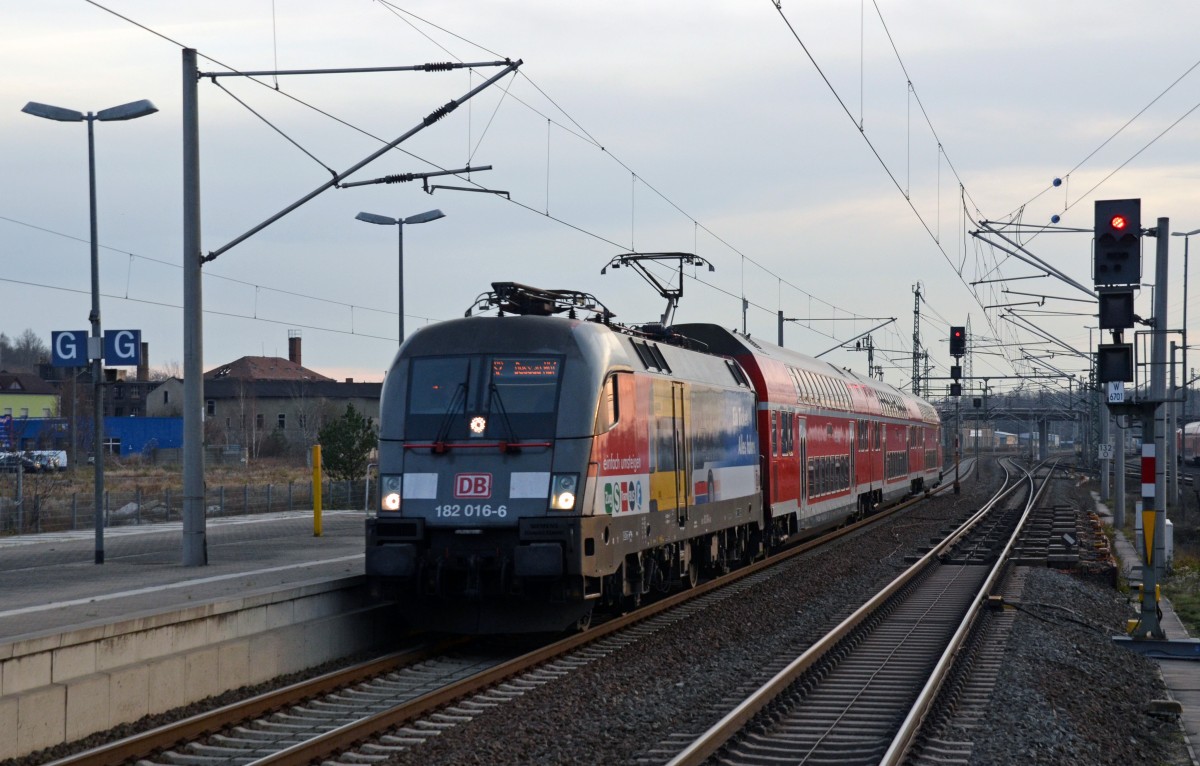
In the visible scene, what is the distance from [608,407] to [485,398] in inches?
51.9

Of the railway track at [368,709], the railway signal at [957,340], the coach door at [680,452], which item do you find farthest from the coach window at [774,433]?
the railway signal at [957,340]

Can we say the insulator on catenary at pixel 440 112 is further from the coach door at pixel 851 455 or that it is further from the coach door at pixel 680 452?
the coach door at pixel 851 455

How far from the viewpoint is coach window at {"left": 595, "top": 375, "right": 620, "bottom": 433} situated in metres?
14.0

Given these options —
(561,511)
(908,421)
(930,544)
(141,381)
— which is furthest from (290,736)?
(141,381)

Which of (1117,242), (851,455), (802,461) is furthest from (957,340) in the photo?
(1117,242)

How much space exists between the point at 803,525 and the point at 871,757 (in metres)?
16.9

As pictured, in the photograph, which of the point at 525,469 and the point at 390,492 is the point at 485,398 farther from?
the point at 390,492

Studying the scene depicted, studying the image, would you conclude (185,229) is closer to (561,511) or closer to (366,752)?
(561,511)

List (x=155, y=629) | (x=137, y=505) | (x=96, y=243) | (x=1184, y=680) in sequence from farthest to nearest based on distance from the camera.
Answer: (x=137, y=505) < (x=96, y=243) < (x=1184, y=680) < (x=155, y=629)

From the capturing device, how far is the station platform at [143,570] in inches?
480

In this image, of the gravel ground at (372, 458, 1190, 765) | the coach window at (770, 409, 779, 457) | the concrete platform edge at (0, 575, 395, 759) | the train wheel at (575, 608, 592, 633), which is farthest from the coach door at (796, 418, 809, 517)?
the concrete platform edge at (0, 575, 395, 759)

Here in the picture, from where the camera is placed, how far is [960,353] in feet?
134

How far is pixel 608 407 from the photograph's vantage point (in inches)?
561

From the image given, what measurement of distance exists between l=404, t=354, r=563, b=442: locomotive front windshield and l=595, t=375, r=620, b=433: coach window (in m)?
0.49
